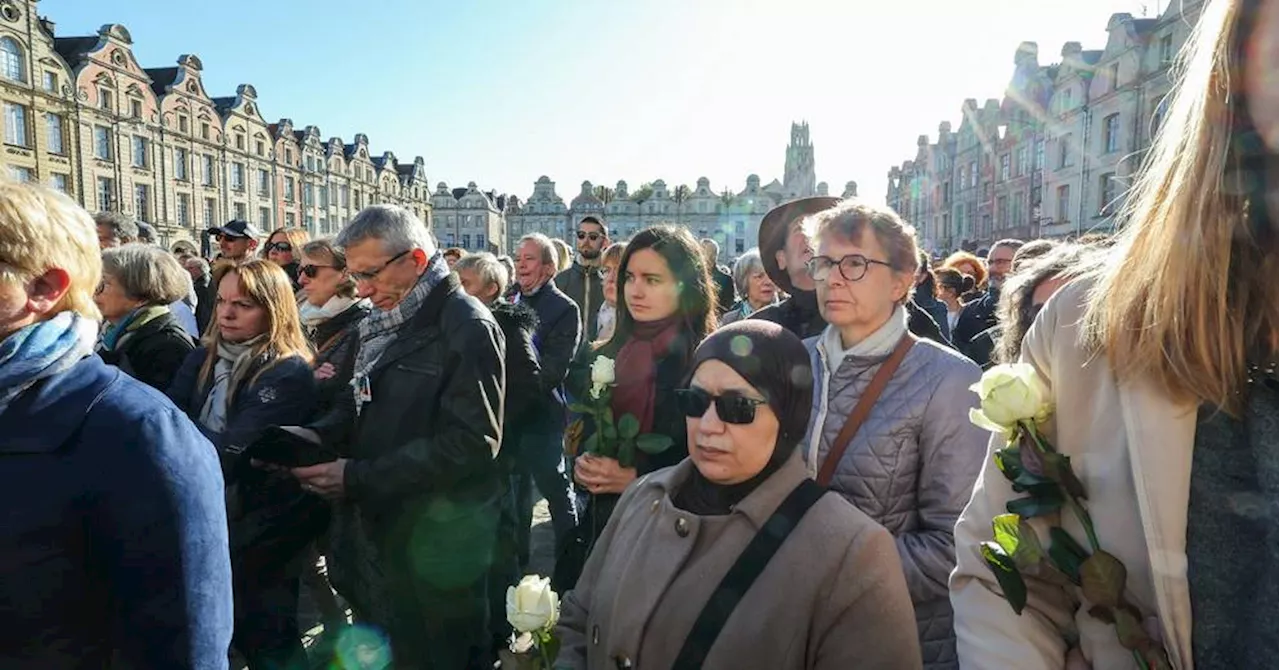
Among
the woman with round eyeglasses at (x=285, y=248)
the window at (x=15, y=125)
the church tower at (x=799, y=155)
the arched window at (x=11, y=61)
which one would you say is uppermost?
the church tower at (x=799, y=155)

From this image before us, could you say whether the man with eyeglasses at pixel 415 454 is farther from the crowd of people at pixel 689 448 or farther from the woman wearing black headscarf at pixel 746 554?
the woman wearing black headscarf at pixel 746 554

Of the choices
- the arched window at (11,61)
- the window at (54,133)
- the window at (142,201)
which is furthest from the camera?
the window at (142,201)

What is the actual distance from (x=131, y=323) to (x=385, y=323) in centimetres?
190

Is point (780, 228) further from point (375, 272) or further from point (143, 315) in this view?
point (143, 315)

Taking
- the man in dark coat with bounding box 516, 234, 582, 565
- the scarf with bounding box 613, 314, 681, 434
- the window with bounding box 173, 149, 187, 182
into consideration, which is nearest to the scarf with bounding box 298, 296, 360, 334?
the man in dark coat with bounding box 516, 234, 582, 565

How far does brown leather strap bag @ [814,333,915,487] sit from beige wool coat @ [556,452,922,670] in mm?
472

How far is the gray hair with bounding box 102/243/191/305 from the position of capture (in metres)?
4.17

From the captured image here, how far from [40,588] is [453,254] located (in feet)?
37.0

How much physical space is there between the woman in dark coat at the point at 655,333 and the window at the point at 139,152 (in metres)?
48.4

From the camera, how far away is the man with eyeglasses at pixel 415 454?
325 cm

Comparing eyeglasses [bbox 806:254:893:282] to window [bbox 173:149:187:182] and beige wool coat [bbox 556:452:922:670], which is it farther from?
window [bbox 173:149:187:182]

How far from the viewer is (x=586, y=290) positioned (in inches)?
327

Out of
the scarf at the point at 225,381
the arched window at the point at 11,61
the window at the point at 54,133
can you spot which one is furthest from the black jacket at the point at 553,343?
the window at the point at 54,133

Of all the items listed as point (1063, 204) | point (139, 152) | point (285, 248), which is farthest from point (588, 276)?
point (139, 152)
